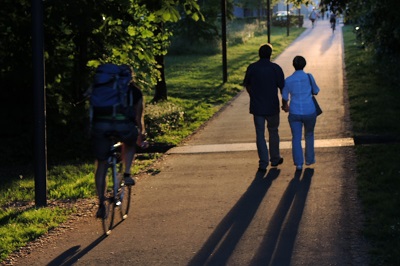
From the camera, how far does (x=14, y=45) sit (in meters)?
13.6

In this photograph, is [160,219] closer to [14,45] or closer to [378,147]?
[378,147]

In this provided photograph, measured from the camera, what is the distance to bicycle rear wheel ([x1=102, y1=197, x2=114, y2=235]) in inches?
305

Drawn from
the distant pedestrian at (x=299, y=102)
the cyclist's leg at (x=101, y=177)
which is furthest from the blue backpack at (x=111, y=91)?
the distant pedestrian at (x=299, y=102)

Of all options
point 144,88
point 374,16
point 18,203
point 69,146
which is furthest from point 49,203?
point 374,16

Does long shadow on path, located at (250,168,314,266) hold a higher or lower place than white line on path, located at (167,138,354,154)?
lower

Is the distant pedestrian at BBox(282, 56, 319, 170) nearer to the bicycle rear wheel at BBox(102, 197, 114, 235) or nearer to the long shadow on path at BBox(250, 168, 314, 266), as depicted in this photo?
the long shadow on path at BBox(250, 168, 314, 266)

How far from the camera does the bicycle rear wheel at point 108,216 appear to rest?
25.4 feet

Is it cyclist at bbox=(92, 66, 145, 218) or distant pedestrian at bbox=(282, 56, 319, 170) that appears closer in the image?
cyclist at bbox=(92, 66, 145, 218)

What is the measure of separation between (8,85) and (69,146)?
1.53 metres

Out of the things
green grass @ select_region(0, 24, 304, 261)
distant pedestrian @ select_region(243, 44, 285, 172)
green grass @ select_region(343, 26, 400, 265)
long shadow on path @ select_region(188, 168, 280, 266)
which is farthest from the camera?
distant pedestrian @ select_region(243, 44, 285, 172)

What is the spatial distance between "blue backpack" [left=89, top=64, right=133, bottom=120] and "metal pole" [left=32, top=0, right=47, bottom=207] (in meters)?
1.95

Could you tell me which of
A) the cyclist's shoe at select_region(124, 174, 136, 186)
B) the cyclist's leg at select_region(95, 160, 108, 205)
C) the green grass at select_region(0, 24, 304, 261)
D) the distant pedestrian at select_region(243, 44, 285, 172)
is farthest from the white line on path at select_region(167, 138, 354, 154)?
the cyclist's leg at select_region(95, 160, 108, 205)

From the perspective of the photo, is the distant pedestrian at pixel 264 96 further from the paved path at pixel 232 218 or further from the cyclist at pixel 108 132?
the cyclist at pixel 108 132

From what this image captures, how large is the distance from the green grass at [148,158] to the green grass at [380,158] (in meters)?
3.27
